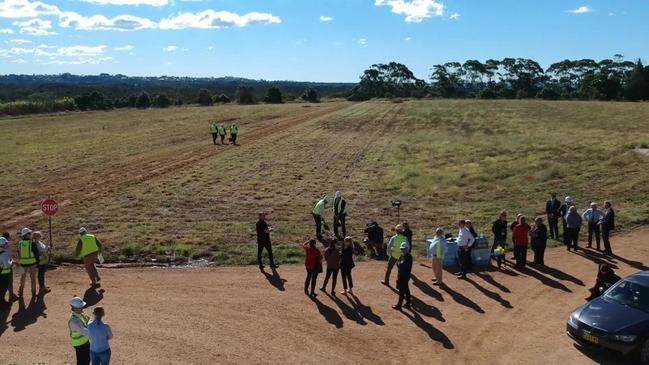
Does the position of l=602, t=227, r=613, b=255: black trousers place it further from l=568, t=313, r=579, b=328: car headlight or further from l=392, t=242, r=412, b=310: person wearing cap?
l=392, t=242, r=412, b=310: person wearing cap

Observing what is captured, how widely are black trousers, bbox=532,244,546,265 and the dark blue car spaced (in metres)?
4.54

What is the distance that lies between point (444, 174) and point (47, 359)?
26.1 m

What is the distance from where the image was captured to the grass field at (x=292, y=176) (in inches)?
904

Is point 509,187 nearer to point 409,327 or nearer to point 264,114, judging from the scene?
point 409,327

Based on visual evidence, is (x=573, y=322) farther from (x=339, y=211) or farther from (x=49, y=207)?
(x=49, y=207)

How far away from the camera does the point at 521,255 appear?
17469mm

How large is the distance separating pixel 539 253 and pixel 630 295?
5.26 metres

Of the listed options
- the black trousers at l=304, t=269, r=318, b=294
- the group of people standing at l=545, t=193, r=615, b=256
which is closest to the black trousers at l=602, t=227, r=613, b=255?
the group of people standing at l=545, t=193, r=615, b=256

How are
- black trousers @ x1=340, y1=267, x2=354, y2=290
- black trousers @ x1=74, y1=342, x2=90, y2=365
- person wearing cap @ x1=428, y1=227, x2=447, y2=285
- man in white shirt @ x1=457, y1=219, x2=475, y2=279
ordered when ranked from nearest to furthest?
black trousers @ x1=74, y1=342, x2=90, y2=365 → black trousers @ x1=340, y1=267, x2=354, y2=290 → person wearing cap @ x1=428, y1=227, x2=447, y2=285 → man in white shirt @ x1=457, y1=219, x2=475, y2=279

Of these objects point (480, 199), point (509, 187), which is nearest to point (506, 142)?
point (509, 187)

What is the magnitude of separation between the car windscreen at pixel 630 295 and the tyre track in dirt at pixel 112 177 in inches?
819

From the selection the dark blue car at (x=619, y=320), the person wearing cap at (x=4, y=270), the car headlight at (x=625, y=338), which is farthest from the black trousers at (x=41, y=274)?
the car headlight at (x=625, y=338)

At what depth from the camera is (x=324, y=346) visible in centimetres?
1239

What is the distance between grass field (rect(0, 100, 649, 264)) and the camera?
23.0m
